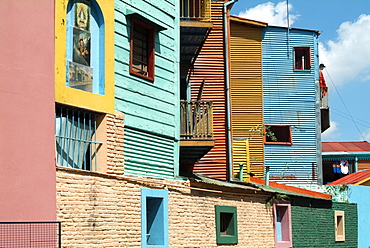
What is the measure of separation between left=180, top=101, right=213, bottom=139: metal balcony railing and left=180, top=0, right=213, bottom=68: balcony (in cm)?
193

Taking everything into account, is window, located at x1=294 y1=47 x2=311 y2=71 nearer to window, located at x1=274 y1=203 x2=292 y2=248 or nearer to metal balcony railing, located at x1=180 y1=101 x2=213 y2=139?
window, located at x1=274 y1=203 x2=292 y2=248

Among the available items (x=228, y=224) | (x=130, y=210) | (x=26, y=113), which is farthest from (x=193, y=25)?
(x=26, y=113)

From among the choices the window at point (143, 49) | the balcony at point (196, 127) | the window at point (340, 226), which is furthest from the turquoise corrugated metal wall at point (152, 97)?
the window at point (340, 226)

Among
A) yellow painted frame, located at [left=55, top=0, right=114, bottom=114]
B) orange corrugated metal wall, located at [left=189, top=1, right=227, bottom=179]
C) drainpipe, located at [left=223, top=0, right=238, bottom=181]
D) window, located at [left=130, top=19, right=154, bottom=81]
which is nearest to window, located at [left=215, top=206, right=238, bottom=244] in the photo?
drainpipe, located at [left=223, top=0, right=238, bottom=181]

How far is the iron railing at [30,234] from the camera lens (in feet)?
35.5

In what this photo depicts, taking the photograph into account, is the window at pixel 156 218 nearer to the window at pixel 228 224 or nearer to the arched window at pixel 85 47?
the window at pixel 228 224

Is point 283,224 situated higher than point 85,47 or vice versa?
point 85,47

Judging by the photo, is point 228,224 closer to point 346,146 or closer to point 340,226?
point 340,226

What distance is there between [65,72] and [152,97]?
325cm

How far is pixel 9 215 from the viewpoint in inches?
442

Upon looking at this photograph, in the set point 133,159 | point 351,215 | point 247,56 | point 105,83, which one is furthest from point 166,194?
point 247,56

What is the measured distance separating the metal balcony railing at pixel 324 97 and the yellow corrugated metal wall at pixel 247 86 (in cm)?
307

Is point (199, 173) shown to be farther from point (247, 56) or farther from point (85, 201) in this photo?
point (247, 56)

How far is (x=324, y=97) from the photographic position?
3378 centimetres
